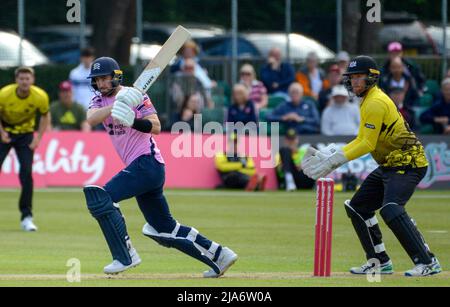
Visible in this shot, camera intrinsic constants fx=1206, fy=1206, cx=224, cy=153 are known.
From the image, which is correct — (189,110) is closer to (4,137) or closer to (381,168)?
(4,137)

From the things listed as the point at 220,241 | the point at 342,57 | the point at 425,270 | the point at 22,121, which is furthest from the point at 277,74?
the point at 425,270

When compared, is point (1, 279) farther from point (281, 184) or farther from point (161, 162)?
point (281, 184)

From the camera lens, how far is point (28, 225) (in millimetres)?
16547

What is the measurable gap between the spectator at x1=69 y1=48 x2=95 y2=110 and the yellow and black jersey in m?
3.47

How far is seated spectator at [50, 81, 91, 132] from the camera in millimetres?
23609

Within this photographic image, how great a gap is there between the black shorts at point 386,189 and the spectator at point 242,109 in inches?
426

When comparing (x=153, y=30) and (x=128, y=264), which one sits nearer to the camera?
(x=128, y=264)

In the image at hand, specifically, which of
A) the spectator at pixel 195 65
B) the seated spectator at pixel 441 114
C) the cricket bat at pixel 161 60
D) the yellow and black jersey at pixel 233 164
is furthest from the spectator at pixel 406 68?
the cricket bat at pixel 161 60

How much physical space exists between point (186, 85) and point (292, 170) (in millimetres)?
3432

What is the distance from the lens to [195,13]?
98.8 ft

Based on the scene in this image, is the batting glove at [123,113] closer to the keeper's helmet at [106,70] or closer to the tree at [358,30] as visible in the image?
the keeper's helmet at [106,70]

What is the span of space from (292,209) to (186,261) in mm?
5806
